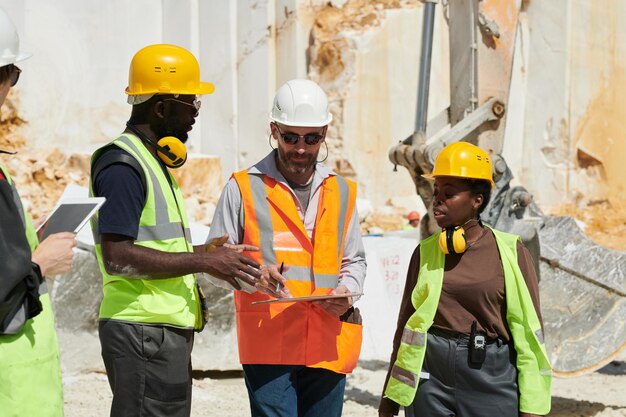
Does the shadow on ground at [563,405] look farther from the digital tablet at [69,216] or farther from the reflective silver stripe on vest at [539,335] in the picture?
the digital tablet at [69,216]

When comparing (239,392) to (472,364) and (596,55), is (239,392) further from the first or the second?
(596,55)

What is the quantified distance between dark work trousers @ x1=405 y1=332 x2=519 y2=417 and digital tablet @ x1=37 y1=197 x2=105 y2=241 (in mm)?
1464

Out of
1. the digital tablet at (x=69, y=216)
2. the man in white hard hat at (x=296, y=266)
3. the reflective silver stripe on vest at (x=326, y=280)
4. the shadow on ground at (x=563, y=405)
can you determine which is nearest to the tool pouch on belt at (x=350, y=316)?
the man in white hard hat at (x=296, y=266)

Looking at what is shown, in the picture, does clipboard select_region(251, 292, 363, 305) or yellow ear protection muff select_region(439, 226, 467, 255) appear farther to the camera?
yellow ear protection muff select_region(439, 226, 467, 255)

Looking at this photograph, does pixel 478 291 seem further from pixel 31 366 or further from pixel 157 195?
pixel 31 366

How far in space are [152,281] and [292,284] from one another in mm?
567

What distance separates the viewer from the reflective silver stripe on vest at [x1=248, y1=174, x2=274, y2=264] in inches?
152

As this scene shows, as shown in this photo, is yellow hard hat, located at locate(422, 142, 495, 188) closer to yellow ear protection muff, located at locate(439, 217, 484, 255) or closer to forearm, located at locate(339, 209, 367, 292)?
yellow ear protection muff, located at locate(439, 217, 484, 255)

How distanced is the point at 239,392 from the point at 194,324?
4.22 metres

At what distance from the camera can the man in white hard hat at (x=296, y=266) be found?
12.6ft

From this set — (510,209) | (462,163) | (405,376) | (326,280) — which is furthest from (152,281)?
(510,209)

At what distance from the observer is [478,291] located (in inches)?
148

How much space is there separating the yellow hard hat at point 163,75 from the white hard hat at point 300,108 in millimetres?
371

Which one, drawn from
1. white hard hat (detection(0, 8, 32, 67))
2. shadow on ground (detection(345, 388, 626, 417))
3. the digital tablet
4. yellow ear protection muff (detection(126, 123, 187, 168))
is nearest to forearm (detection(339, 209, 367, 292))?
yellow ear protection muff (detection(126, 123, 187, 168))
